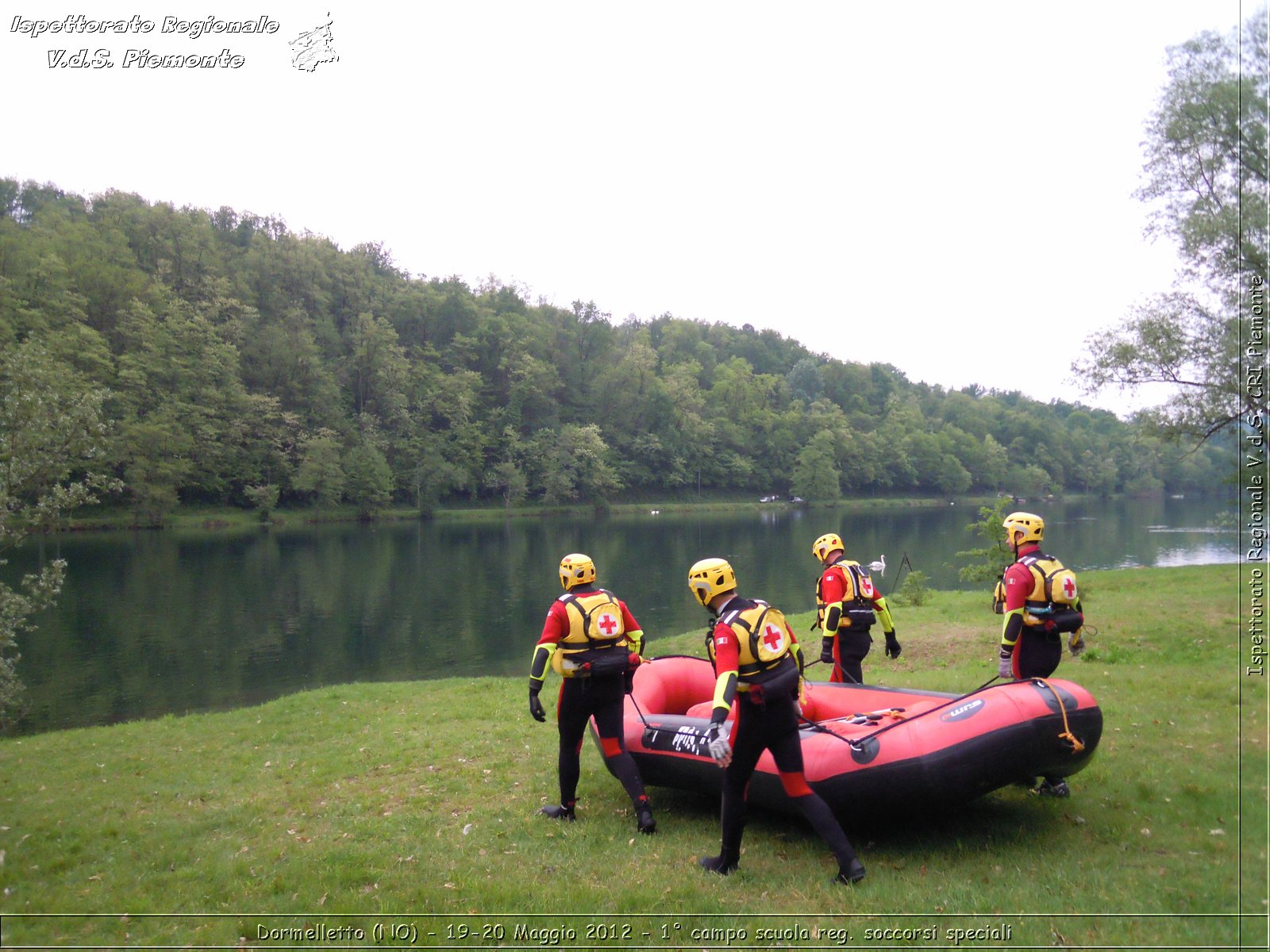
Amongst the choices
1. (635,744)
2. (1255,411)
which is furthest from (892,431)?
(635,744)

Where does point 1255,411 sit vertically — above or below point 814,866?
above

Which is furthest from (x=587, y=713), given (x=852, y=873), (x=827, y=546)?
(x=827, y=546)

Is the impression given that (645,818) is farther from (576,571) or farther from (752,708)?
(576,571)

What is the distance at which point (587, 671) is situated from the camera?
670 cm

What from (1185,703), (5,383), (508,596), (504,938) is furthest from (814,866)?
(508,596)

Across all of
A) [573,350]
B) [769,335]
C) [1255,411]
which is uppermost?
[769,335]

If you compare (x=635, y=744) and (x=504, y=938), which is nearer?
(x=504, y=938)

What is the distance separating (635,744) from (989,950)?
3.58 metres

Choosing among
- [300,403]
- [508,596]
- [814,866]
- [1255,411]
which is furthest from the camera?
[300,403]

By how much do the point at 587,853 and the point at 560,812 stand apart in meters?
0.98

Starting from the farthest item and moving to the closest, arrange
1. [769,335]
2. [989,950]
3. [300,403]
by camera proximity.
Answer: [769,335] → [300,403] → [989,950]

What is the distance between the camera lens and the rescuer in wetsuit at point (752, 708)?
206 inches

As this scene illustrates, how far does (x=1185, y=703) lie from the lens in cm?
789

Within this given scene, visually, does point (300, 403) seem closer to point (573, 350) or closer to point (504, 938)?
point (573, 350)
